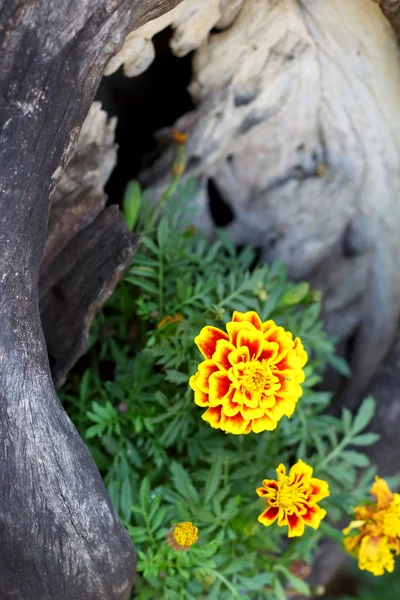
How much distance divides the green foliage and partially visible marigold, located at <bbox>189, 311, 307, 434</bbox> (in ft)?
0.49

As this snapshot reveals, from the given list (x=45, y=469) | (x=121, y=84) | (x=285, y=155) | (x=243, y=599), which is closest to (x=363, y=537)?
(x=243, y=599)

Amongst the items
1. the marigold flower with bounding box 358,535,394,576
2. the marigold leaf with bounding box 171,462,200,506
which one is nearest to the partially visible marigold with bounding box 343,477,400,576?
the marigold flower with bounding box 358,535,394,576

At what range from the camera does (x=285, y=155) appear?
1.73 meters

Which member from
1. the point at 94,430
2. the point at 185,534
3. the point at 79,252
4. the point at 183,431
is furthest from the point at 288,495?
the point at 79,252

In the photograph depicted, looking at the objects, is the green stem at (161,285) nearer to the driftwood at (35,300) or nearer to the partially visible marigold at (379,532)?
the driftwood at (35,300)

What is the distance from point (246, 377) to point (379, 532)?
0.50 m

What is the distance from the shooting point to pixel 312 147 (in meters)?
1.73

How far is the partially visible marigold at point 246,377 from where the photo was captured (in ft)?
3.31

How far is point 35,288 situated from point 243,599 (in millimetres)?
731

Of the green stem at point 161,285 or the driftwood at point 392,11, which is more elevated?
the driftwood at point 392,11

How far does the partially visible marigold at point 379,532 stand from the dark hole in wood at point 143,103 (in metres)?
0.96

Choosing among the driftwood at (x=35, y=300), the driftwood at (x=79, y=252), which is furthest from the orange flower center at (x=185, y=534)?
the driftwood at (x=79, y=252)

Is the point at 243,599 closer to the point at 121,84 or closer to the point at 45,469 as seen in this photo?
the point at 45,469

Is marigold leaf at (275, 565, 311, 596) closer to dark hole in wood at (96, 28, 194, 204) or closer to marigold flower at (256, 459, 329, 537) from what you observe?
marigold flower at (256, 459, 329, 537)
